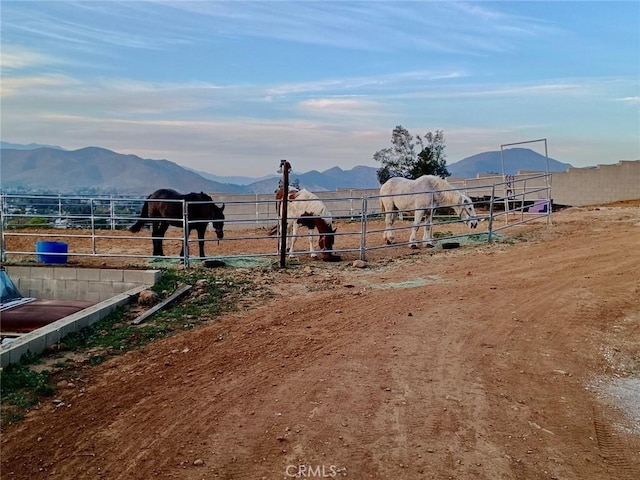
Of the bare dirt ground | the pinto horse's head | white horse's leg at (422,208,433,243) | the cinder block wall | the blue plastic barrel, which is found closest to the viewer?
the bare dirt ground

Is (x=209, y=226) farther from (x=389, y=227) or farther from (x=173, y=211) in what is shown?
(x=389, y=227)

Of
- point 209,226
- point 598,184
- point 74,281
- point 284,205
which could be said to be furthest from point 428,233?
point 598,184

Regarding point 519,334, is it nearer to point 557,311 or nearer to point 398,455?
point 557,311

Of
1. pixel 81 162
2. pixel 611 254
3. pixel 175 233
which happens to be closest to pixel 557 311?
pixel 611 254

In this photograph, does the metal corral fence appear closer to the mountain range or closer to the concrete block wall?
the concrete block wall

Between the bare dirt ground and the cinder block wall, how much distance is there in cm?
221

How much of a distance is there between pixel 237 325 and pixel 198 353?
0.85 meters

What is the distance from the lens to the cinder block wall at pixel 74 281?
762 centimetres

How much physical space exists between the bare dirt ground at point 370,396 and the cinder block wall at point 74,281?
2.21 metres

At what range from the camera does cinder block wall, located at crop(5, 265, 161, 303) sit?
762 cm

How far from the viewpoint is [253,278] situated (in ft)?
25.8

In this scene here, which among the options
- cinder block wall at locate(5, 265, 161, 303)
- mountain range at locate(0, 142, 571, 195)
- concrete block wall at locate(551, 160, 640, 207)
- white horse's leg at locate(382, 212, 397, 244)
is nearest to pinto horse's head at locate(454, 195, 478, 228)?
white horse's leg at locate(382, 212, 397, 244)

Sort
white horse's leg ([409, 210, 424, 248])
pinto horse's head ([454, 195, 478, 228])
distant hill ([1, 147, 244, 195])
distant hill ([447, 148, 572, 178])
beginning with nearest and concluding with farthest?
white horse's leg ([409, 210, 424, 248]) < pinto horse's head ([454, 195, 478, 228]) < distant hill ([1, 147, 244, 195]) < distant hill ([447, 148, 572, 178])

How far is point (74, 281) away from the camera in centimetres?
800
